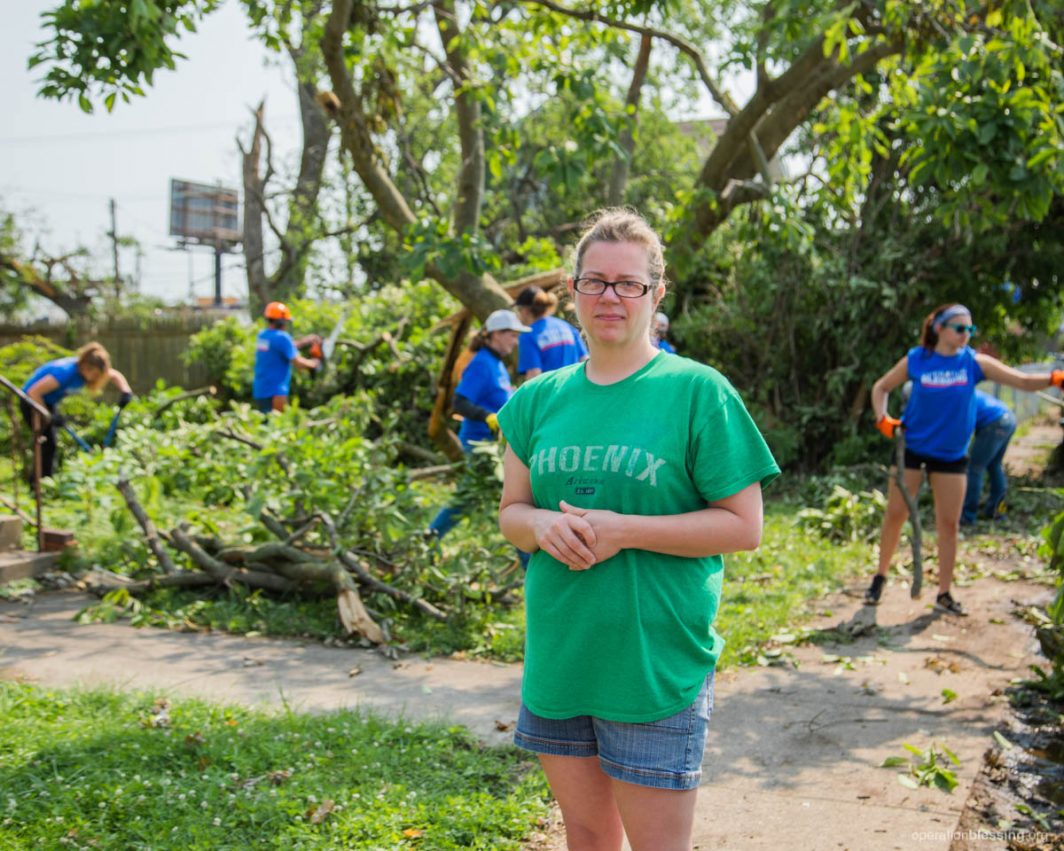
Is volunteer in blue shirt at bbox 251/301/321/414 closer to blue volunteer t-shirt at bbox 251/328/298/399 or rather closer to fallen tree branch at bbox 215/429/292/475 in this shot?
blue volunteer t-shirt at bbox 251/328/298/399

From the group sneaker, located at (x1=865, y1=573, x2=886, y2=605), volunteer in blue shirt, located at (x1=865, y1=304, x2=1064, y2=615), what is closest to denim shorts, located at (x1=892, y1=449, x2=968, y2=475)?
volunteer in blue shirt, located at (x1=865, y1=304, x2=1064, y2=615)

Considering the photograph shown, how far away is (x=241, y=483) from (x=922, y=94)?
5195 mm

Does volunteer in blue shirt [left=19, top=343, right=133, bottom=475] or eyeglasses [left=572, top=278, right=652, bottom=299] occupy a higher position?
eyeglasses [left=572, top=278, right=652, bottom=299]

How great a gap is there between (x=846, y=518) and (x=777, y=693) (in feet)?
13.5

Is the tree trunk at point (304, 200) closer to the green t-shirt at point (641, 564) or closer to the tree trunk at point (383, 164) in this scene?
the tree trunk at point (383, 164)

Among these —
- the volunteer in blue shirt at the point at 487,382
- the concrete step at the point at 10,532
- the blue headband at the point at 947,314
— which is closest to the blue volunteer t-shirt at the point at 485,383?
the volunteer in blue shirt at the point at 487,382

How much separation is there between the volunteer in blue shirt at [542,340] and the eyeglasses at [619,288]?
4.41 m

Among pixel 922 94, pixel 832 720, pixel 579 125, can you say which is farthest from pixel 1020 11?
pixel 832 720

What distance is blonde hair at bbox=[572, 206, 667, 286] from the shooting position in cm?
233

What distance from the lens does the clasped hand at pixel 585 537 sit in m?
2.13

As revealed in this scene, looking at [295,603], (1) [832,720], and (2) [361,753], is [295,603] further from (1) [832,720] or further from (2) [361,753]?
(1) [832,720]

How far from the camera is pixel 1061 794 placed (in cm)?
391

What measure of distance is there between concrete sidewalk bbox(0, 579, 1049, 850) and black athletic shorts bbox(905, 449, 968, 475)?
942 millimetres

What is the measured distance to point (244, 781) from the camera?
3.66m
